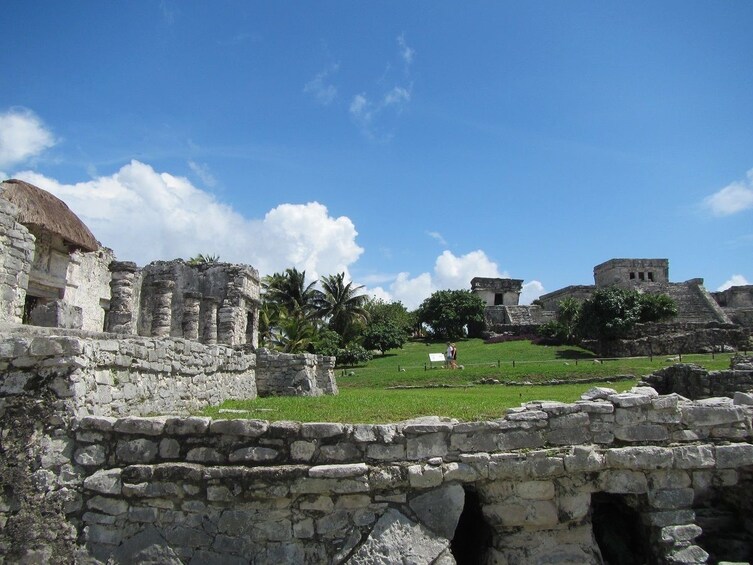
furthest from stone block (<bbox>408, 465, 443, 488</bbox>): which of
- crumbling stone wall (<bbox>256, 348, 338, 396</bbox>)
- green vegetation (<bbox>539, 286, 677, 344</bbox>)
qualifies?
green vegetation (<bbox>539, 286, 677, 344</bbox>)

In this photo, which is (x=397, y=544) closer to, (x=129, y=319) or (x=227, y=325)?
(x=129, y=319)

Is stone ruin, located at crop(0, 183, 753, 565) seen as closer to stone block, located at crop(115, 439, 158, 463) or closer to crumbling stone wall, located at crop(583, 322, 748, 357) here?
stone block, located at crop(115, 439, 158, 463)

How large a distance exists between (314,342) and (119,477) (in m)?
28.7

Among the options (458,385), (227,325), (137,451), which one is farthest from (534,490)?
(458,385)

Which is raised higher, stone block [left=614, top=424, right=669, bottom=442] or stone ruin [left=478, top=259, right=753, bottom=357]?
stone ruin [left=478, top=259, right=753, bottom=357]

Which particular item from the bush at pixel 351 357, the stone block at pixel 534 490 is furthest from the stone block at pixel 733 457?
the bush at pixel 351 357

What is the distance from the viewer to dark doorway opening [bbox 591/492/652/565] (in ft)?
20.3

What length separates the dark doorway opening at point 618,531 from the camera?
619 cm

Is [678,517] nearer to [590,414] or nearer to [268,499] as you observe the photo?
[590,414]

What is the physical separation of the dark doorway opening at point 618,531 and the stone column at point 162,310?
11.8 metres

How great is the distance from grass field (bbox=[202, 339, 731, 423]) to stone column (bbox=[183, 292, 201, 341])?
5079mm

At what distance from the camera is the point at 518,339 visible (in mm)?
43094

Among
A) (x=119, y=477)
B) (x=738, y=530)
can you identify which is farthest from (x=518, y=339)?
(x=119, y=477)

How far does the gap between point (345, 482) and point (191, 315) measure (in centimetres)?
1210
